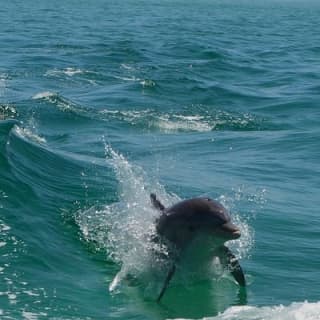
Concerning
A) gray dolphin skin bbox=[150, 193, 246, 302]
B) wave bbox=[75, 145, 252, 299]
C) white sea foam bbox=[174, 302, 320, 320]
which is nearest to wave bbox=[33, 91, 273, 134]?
wave bbox=[75, 145, 252, 299]

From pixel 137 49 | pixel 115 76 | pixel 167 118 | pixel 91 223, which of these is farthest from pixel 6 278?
pixel 137 49

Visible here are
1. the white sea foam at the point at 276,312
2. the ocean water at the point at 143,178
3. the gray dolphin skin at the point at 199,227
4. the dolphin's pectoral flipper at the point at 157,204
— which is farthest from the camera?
the dolphin's pectoral flipper at the point at 157,204

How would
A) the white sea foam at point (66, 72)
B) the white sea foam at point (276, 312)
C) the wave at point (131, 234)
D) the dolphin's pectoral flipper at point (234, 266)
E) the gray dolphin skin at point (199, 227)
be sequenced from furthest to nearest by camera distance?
the white sea foam at point (66, 72) < the wave at point (131, 234) < the dolphin's pectoral flipper at point (234, 266) < the gray dolphin skin at point (199, 227) < the white sea foam at point (276, 312)

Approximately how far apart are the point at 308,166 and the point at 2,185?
7.99 metres

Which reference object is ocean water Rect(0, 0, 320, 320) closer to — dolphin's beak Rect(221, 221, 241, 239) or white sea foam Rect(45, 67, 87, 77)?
white sea foam Rect(45, 67, 87, 77)

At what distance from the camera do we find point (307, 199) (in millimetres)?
16609

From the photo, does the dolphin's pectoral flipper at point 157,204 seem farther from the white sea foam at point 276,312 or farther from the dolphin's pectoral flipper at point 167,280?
the white sea foam at point 276,312

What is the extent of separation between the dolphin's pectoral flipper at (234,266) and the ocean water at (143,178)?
5.6 inches

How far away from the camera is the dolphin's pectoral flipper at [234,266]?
11109 mm

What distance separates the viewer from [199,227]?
35.2ft

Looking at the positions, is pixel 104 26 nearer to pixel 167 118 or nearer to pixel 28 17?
pixel 28 17

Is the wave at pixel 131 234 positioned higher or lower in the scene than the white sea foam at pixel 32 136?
higher

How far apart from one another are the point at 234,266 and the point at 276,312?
1.40 m

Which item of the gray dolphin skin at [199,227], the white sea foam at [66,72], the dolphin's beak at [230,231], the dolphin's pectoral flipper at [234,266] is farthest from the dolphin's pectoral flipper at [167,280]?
the white sea foam at [66,72]
